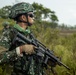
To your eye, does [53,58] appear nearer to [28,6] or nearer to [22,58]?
[22,58]

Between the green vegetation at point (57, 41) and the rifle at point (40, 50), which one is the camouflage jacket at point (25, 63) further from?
the green vegetation at point (57, 41)

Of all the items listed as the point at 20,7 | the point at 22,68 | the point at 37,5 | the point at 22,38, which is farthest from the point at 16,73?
the point at 37,5

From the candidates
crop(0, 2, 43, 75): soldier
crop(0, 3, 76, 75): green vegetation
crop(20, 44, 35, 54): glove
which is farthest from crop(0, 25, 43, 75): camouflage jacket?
crop(0, 3, 76, 75): green vegetation

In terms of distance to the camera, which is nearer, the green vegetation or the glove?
the glove

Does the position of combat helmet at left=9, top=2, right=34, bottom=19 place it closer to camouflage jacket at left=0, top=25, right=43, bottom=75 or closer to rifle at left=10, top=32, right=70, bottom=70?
camouflage jacket at left=0, top=25, right=43, bottom=75

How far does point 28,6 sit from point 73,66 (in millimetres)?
4030

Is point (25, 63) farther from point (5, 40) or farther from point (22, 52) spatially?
point (5, 40)

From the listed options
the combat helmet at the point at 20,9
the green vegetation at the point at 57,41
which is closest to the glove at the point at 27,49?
the combat helmet at the point at 20,9

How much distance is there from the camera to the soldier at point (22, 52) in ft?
10.1

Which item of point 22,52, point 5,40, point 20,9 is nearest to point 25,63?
point 22,52

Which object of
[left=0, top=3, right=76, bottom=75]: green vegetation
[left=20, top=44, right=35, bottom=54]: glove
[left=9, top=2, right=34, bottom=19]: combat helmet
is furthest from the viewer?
[left=0, top=3, right=76, bottom=75]: green vegetation

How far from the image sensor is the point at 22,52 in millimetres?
3092

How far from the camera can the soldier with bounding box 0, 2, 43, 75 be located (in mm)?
3072

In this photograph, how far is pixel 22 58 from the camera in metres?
3.22
